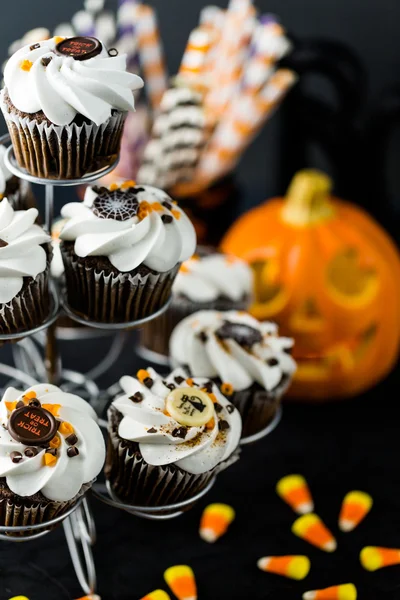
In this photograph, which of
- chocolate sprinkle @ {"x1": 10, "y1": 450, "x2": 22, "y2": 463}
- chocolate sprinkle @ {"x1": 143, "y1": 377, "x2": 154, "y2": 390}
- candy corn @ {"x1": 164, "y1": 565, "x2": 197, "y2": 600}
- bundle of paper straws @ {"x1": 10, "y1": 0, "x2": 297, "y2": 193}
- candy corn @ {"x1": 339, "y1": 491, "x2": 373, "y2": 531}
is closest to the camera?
chocolate sprinkle @ {"x1": 10, "y1": 450, "x2": 22, "y2": 463}

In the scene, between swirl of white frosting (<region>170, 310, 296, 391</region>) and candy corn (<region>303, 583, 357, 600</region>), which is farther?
swirl of white frosting (<region>170, 310, 296, 391</region>)

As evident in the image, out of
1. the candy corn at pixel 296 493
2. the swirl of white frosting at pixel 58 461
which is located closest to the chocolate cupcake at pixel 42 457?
the swirl of white frosting at pixel 58 461

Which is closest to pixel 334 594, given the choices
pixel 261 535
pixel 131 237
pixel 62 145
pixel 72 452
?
pixel 261 535

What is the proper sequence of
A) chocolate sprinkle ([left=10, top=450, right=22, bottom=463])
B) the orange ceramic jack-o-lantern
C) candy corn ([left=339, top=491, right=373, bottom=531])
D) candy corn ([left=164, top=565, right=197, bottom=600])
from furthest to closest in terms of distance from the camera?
the orange ceramic jack-o-lantern, candy corn ([left=339, top=491, right=373, bottom=531]), candy corn ([left=164, top=565, right=197, bottom=600]), chocolate sprinkle ([left=10, top=450, right=22, bottom=463])

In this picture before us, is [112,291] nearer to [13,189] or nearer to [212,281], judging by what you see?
[13,189]

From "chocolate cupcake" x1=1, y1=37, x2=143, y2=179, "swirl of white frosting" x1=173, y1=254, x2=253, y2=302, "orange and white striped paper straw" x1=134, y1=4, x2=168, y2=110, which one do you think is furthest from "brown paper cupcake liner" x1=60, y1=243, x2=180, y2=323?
"orange and white striped paper straw" x1=134, y1=4, x2=168, y2=110

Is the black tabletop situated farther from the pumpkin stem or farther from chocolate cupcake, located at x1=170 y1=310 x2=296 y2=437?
the pumpkin stem

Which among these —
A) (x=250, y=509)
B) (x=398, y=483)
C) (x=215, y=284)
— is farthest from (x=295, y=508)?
(x=215, y=284)

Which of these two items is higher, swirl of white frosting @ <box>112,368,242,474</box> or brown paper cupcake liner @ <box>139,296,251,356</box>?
swirl of white frosting @ <box>112,368,242,474</box>
